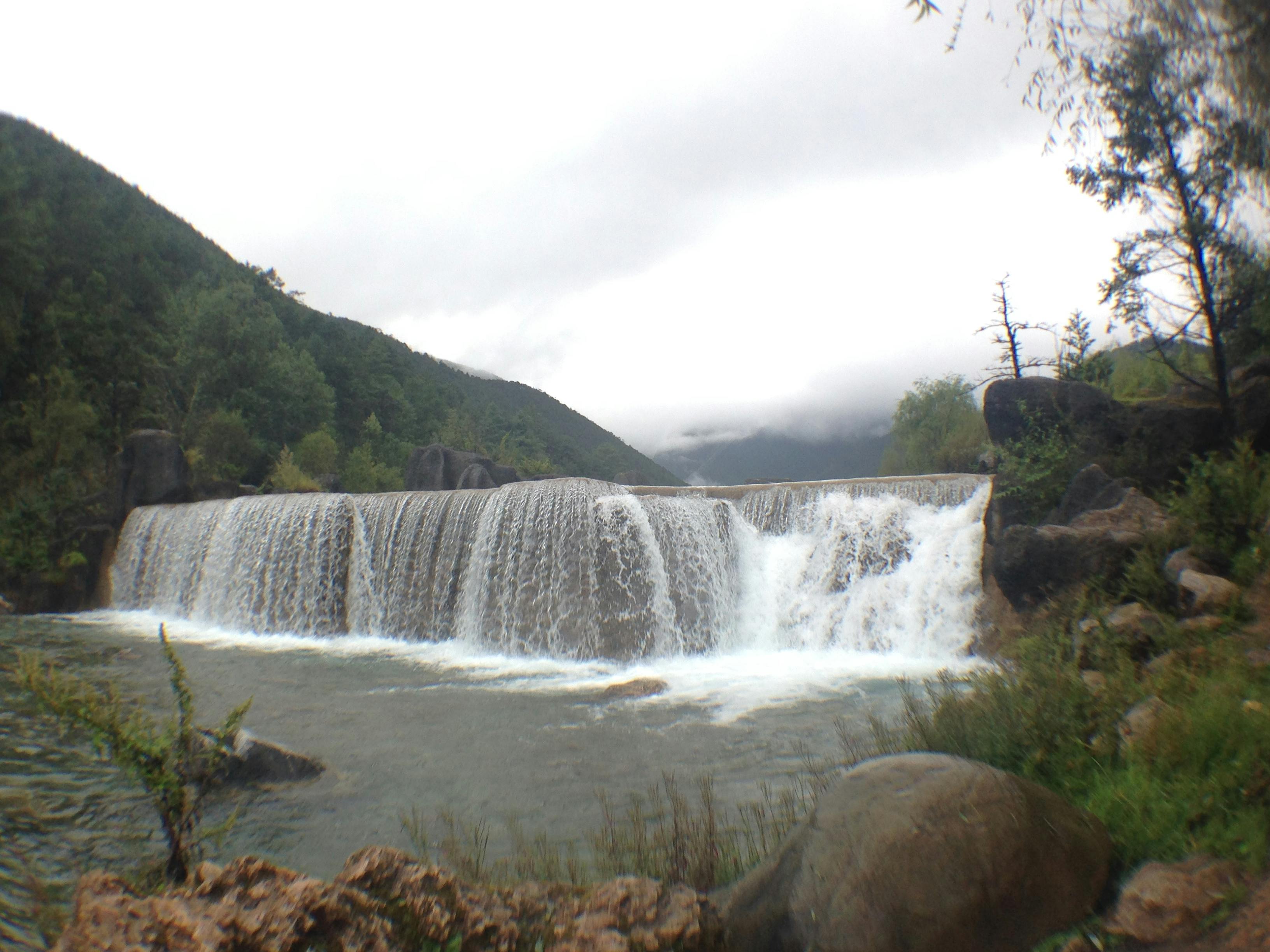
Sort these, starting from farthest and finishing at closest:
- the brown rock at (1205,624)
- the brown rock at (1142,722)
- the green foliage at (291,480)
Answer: the green foliage at (291,480) → the brown rock at (1205,624) → the brown rock at (1142,722)

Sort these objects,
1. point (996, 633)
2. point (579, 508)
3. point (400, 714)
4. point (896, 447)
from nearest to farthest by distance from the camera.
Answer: point (400, 714) < point (996, 633) < point (579, 508) < point (896, 447)

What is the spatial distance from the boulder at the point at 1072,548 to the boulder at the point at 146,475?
2238cm

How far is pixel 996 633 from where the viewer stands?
10.1m

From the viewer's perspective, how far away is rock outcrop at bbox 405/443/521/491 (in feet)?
104

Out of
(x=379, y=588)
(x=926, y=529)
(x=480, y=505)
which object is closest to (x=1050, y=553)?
(x=926, y=529)

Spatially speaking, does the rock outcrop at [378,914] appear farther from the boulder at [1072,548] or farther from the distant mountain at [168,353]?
the distant mountain at [168,353]

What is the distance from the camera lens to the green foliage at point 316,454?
35406mm

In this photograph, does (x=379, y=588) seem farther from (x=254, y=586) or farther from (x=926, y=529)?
(x=926, y=529)

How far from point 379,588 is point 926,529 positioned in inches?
429

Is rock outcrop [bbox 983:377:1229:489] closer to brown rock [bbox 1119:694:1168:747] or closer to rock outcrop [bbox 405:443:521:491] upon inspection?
brown rock [bbox 1119:694:1168:747]

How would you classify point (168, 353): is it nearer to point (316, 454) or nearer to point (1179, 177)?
point (316, 454)

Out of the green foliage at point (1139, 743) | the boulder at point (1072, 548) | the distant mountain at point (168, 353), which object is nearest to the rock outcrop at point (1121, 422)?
the boulder at point (1072, 548)

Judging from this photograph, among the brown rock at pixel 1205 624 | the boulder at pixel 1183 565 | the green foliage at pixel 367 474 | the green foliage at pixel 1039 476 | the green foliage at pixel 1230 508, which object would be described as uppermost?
the green foliage at pixel 367 474

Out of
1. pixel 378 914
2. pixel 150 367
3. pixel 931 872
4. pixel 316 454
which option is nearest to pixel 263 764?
pixel 378 914
